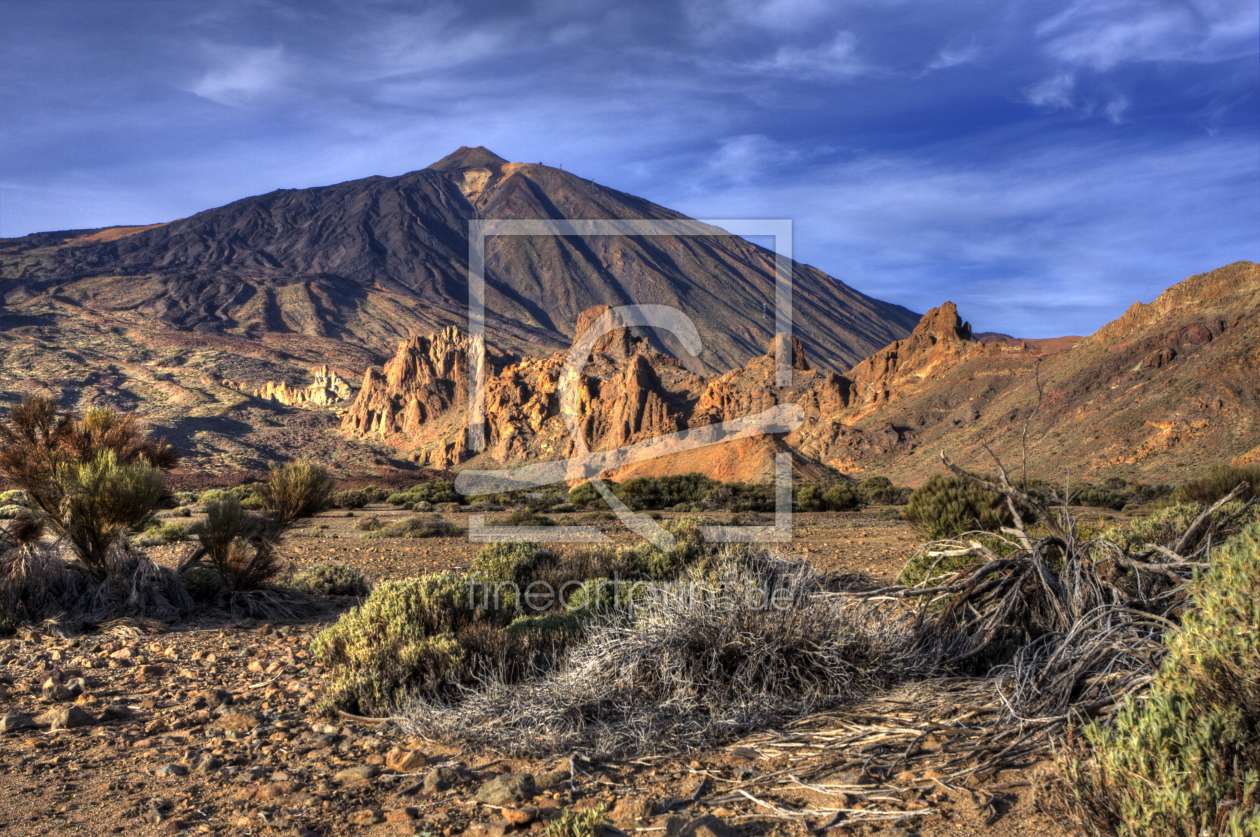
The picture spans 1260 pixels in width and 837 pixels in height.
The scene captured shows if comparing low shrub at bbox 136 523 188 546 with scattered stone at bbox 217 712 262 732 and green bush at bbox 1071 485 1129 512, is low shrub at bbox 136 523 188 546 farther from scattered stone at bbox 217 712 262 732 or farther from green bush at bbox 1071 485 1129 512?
green bush at bbox 1071 485 1129 512

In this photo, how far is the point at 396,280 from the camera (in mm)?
163000

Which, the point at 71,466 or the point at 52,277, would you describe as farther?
the point at 52,277

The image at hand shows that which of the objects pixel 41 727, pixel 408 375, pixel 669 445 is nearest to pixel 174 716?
pixel 41 727

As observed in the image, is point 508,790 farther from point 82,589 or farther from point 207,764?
point 82,589

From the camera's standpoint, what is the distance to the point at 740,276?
168625 mm

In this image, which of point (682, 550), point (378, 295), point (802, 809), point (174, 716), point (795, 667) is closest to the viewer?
point (802, 809)

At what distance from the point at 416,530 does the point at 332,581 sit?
710 cm

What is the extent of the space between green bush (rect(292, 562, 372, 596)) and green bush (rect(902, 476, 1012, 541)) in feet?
26.8

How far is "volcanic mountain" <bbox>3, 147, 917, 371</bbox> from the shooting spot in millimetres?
115688

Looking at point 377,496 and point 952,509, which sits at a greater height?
point 952,509

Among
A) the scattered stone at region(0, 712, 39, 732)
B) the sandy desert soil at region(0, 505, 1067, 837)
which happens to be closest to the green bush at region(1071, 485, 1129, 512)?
the sandy desert soil at region(0, 505, 1067, 837)

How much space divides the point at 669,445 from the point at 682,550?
30770 millimetres

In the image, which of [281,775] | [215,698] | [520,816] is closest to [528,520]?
[215,698]

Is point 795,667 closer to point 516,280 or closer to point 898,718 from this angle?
point 898,718
